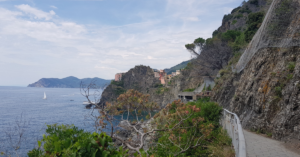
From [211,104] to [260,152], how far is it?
4.69m

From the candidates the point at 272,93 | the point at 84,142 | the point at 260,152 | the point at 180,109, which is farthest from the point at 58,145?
the point at 272,93

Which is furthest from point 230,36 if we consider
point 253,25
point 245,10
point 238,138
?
point 238,138

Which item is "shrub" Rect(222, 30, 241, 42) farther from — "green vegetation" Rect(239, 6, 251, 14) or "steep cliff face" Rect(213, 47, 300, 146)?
"green vegetation" Rect(239, 6, 251, 14)

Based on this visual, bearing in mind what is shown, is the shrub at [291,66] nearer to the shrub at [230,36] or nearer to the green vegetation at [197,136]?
the green vegetation at [197,136]

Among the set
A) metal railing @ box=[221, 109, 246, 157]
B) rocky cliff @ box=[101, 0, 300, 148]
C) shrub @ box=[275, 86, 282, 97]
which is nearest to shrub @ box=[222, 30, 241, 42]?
rocky cliff @ box=[101, 0, 300, 148]

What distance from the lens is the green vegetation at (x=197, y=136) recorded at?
6.32 meters

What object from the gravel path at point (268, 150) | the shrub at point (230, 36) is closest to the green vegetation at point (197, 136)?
the gravel path at point (268, 150)

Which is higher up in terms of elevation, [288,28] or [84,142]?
[288,28]

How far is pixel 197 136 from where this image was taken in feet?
29.3

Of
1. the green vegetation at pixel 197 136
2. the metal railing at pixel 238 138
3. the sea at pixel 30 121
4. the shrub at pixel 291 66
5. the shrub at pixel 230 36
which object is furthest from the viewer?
the shrub at pixel 230 36

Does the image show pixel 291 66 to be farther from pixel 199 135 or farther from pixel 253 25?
pixel 253 25

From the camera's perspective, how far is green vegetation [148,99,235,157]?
632 cm

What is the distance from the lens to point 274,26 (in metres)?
10.4

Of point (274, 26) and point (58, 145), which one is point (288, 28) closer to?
point (274, 26)
